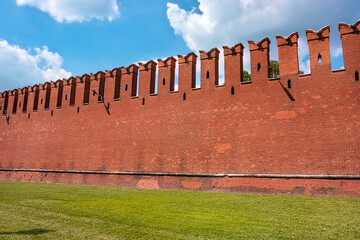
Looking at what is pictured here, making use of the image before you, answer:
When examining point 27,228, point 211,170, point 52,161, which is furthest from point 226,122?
point 52,161

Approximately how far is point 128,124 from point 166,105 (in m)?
2.76

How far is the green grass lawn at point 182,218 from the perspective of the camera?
5.72 m

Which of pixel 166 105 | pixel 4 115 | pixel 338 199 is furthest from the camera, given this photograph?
pixel 4 115

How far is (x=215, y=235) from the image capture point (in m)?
5.63

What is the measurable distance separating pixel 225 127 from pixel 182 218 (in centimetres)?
708

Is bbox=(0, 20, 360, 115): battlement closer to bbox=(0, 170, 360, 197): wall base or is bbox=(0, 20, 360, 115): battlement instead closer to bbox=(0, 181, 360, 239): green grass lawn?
bbox=(0, 170, 360, 197): wall base

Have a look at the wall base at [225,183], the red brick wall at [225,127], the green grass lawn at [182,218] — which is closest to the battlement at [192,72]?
the red brick wall at [225,127]

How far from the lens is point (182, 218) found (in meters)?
7.18

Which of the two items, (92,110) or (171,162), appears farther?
(92,110)

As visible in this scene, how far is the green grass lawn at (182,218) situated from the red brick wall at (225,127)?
2.22 meters

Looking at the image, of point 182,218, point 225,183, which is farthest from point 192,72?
point 182,218

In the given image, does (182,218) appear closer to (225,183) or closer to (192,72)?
(225,183)

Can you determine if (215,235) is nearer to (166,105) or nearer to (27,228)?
(27,228)

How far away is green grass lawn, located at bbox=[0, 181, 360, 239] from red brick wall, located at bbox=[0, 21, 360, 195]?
2.22m
